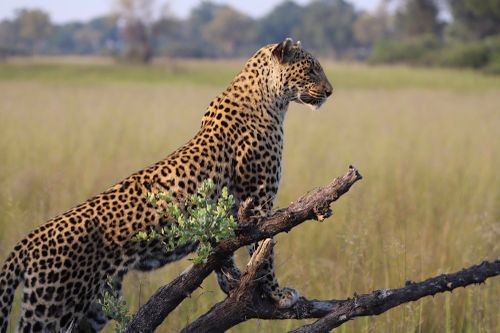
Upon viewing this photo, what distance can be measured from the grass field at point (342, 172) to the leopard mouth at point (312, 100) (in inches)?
30.9

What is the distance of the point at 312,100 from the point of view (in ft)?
12.4

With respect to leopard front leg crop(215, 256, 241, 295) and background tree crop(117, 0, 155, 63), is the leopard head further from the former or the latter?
background tree crop(117, 0, 155, 63)

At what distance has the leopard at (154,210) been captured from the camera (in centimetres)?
292

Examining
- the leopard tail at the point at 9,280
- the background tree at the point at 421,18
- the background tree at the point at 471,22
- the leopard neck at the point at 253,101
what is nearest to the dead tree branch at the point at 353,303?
the leopard tail at the point at 9,280

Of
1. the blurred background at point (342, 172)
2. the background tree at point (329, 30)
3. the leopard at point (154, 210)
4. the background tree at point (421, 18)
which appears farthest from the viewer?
the background tree at point (329, 30)

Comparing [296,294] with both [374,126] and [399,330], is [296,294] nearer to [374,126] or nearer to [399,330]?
[399,330]

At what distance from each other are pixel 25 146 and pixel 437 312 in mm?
6209

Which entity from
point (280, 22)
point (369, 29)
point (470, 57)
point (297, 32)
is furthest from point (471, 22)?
point (280, 22)

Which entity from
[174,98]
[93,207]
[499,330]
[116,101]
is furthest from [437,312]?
[174,98]

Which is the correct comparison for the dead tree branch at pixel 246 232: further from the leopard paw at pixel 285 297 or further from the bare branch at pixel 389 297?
the leopard paw at pixel 285 297

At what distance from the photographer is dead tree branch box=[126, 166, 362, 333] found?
2457 millimetres

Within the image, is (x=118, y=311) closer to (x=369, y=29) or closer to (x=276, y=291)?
(x=276, y=291)

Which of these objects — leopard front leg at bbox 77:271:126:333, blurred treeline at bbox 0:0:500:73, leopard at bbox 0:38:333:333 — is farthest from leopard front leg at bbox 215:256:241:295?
blurred treeline at bbox 0:0:500:73

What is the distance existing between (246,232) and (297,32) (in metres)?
118
